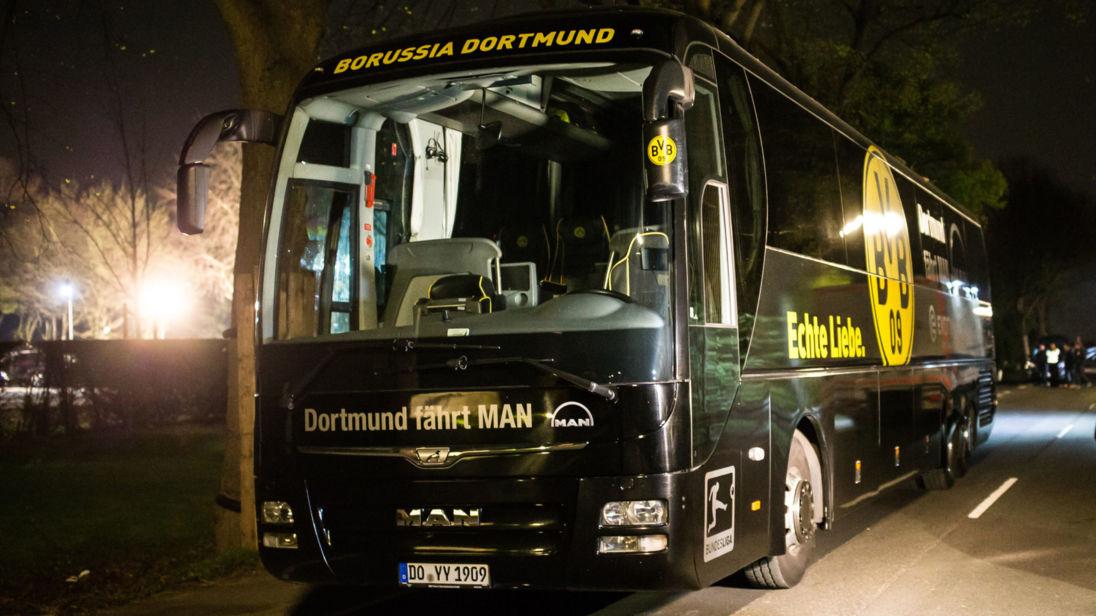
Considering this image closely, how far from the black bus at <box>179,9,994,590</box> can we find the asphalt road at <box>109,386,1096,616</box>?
1.65ft

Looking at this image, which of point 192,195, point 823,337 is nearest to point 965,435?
point 823,337

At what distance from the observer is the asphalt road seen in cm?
795

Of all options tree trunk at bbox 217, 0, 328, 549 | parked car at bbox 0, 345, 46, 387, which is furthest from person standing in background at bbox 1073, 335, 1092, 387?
tree trunk at bbox 217, 0, 328, 549

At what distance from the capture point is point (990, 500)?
519 inches

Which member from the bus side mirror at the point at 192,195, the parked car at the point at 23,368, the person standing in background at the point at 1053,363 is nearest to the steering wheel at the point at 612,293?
the bus side mirror at the point at 192,195

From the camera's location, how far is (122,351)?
21266mm

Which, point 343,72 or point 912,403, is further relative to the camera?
point 912,403

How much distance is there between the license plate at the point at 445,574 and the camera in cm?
657

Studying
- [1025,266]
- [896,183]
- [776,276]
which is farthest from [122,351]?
[1025,266]

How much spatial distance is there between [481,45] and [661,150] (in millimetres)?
1543

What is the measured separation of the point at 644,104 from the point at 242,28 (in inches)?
212

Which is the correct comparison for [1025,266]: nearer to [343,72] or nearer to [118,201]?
[118,201]

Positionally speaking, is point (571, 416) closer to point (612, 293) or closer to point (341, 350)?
point (612, 293)

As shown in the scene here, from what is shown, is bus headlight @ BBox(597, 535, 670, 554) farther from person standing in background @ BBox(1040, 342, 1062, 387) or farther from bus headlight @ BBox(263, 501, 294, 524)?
person standing in background @ BBox(1040, 342, 1062, 387)
